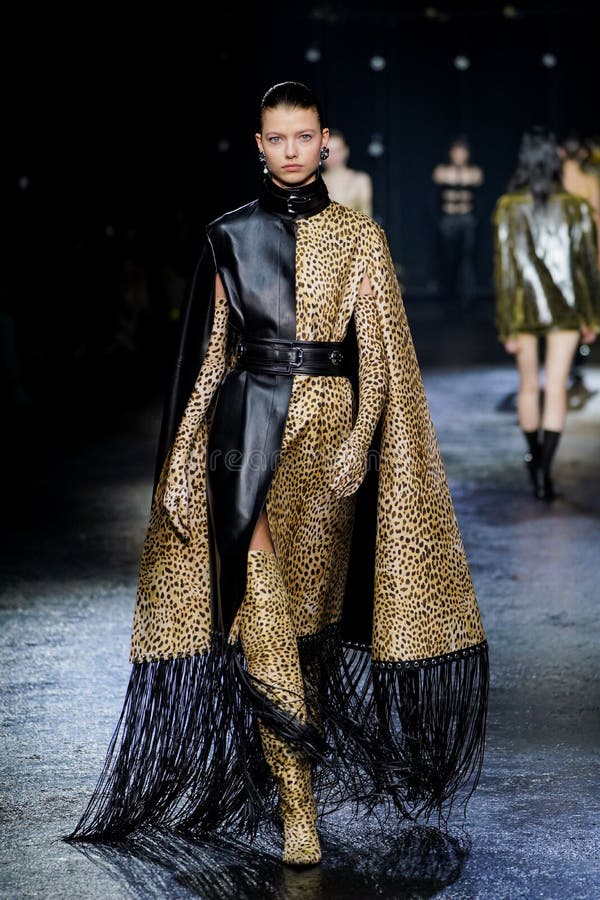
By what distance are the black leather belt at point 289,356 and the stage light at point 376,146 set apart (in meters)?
20.4

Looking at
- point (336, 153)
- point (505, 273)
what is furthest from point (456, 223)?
point (505, 273)

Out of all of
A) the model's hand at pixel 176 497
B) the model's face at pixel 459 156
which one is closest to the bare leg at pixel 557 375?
the model's hand at pixel 176 497

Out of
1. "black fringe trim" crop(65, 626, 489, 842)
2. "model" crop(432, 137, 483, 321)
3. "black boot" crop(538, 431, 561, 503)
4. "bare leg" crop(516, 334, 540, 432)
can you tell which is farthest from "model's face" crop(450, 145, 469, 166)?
"black fringe trim" crop(65, 626, 489, 842)

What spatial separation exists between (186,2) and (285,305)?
38.6 ft

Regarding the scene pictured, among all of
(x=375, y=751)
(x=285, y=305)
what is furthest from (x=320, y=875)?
(x=285, y=305)

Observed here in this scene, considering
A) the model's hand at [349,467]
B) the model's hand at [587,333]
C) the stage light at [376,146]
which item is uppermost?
the stage light at [376,146]

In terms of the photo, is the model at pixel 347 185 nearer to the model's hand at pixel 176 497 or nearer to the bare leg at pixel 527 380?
the bare leg at pixel 527 380

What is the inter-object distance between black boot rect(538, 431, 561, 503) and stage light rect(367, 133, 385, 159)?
16249 mm

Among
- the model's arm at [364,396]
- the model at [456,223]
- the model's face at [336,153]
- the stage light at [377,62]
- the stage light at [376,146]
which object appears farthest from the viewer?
the stage light at [376,146]

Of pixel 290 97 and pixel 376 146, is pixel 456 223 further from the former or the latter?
pixel 290 97

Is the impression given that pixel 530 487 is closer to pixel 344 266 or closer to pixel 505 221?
pixel 505 221

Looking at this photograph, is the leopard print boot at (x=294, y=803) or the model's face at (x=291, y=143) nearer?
the leopard print boot at (x=294, y=803)

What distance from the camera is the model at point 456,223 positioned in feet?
68.7

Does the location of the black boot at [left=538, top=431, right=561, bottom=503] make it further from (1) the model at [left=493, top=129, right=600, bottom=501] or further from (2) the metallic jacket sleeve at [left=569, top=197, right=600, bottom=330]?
(2) the metallic jacket sleeve at [left=569, top=197, right=600, bottom=330]
